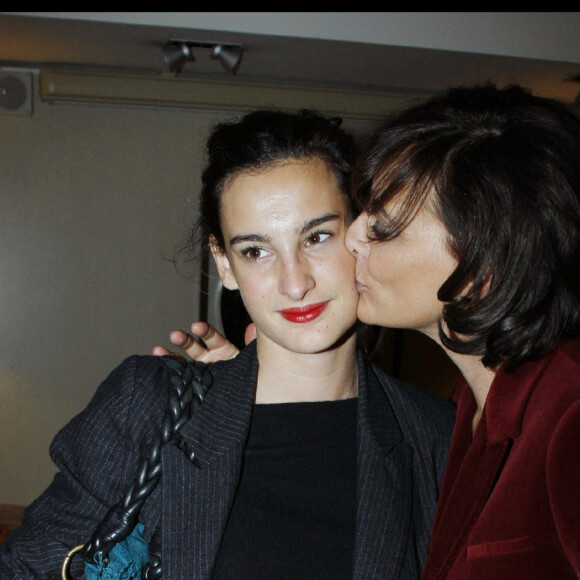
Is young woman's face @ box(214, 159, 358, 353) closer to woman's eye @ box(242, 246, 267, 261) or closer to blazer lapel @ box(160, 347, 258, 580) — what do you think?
woman's eye @ box(242, 246, 267, 261)

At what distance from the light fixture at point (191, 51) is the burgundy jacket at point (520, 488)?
2.18 metres

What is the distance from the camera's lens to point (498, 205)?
1.12 meters

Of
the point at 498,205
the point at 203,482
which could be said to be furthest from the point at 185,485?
the point at 498,205

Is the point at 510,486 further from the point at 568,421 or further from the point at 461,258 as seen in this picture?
the point at 461,258

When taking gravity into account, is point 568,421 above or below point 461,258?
below

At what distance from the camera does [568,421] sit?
39.7 inches

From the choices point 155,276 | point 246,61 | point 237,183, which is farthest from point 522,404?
point 155,276

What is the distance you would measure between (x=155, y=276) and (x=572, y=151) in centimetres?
309

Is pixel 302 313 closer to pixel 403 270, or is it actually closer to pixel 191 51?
pixel 403 270

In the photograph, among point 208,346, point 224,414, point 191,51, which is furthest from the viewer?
point 191,51

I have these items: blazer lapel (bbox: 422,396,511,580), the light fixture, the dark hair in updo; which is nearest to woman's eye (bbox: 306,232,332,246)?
the dark hair in updo

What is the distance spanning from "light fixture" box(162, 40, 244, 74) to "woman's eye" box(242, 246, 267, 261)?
1839mm

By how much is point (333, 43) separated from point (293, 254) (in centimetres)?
188
